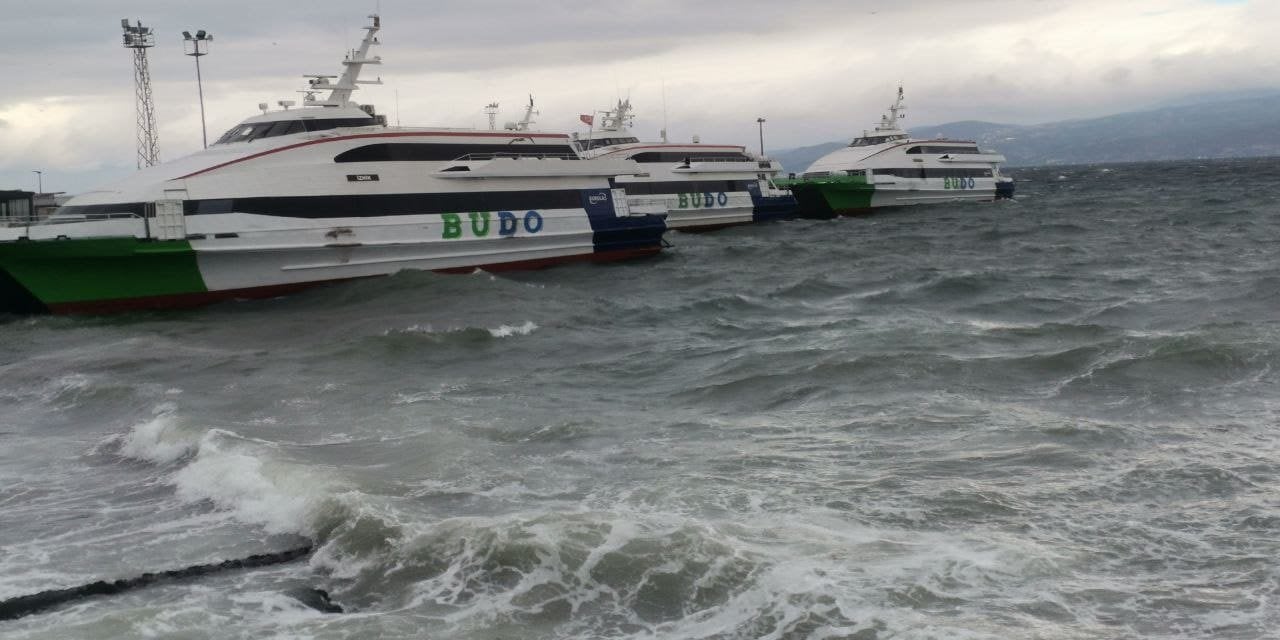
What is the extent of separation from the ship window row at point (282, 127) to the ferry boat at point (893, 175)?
29072 mm

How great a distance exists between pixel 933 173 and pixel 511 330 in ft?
137

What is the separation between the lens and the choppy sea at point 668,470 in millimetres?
6773

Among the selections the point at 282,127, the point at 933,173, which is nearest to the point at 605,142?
the point at 933,173

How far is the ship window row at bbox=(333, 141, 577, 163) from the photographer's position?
2494 centimetres

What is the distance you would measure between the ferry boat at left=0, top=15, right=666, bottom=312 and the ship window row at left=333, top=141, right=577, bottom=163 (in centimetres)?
3

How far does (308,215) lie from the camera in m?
23.8

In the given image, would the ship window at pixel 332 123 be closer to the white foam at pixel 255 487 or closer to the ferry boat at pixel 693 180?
the ferry boat at pixel 693 180

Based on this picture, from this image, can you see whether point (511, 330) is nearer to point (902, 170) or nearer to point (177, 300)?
point (177, 300)

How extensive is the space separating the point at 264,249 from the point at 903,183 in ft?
123

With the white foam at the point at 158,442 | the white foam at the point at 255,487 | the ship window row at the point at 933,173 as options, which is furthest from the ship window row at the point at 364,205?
the ship window row at the point at 933,173

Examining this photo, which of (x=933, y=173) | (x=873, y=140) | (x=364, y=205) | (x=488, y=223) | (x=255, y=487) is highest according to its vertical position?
(x=873, y=140)

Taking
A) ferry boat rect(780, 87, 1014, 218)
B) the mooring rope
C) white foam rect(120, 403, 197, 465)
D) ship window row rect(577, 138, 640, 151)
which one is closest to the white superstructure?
ferry boat rect(780, 87, 1014, 218)

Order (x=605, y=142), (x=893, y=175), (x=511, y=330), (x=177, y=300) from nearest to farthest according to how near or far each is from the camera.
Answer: (x=511, y=330) → (x=177, y=300) → (x=605, y=142) → (x=893, y=175)

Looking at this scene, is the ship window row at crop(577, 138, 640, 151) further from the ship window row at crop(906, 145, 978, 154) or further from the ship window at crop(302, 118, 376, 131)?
the ship window at crop(302, 118, 376, 131)
